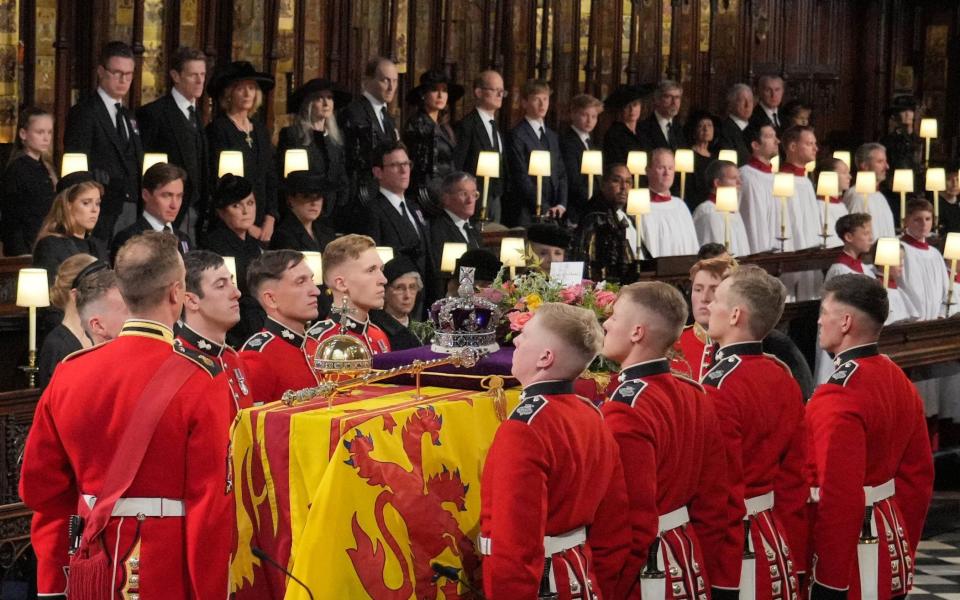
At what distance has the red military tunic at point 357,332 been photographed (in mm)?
5277

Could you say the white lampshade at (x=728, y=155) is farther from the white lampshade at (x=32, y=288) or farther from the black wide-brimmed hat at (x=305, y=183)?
the white lampshade at (x=32, y=288)

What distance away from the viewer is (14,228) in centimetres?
830

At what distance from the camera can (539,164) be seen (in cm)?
1051

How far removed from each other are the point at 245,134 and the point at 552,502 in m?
5.79

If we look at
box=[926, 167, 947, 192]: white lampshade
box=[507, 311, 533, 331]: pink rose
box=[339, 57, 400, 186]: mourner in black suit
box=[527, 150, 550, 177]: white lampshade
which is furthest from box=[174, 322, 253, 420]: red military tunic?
box=[926, 167, 947, 192]: white lampshade

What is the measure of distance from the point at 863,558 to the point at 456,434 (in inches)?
62.3

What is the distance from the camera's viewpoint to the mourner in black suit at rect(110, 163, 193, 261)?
25.2 ft

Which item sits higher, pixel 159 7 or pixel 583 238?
pixel 159 7

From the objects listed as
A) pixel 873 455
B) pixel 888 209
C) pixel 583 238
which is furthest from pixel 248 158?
pixel 888 209

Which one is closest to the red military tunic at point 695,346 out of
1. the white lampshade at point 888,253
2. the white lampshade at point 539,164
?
the white lampshade at point 888,253

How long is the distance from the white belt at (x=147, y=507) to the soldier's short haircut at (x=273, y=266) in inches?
52.0

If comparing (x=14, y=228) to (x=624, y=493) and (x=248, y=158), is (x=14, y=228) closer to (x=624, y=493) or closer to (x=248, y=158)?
(x=248, y=158)

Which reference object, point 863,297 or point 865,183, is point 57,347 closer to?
point 863,297

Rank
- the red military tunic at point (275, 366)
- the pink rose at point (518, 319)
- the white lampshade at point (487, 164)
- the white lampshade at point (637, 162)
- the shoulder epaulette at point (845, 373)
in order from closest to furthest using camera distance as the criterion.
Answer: the pink rose at point (518, 319) → the shoulder epaulette at point (845, 373) → the red military tunic at point (275, 366) → the white lampshade at point (487, 164) → the white lampshade at point (637, 162)
